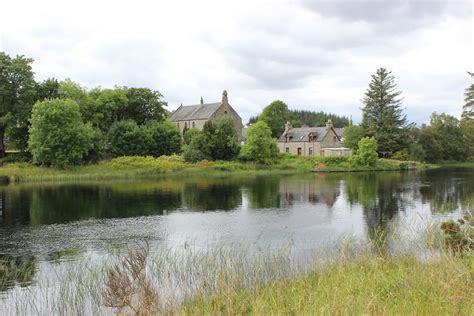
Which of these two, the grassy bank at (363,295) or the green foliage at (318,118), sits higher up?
the green foliage at (318,118)

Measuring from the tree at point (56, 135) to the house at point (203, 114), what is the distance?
104 feet

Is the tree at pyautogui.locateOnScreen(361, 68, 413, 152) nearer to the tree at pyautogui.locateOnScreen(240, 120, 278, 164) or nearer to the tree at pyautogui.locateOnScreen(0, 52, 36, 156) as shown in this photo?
the tree at pyautogui.locateOnScreen(240, 120, 278, 164)

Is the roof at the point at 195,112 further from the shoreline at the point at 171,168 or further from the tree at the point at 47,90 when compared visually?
the tree at the point at 47,90

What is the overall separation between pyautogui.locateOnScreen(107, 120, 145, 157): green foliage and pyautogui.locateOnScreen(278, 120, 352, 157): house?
31.5 meters

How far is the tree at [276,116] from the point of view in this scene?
91375mm

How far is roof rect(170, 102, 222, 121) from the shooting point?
81.6m

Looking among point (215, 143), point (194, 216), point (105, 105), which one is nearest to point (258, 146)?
point (215, 143)

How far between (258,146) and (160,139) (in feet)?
44.2

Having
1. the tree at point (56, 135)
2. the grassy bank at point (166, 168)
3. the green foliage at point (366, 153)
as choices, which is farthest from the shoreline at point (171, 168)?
the tree at point (56, 135)

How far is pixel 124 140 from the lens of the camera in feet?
187

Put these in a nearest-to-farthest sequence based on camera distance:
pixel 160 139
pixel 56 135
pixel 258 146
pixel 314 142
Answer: pixel 56 135 → pixel 160 139 → pixel 258 146 → pixel 314 142

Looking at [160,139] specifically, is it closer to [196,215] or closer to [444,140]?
[196,215]

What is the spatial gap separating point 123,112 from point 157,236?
47.6 m

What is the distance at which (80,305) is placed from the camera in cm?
998
